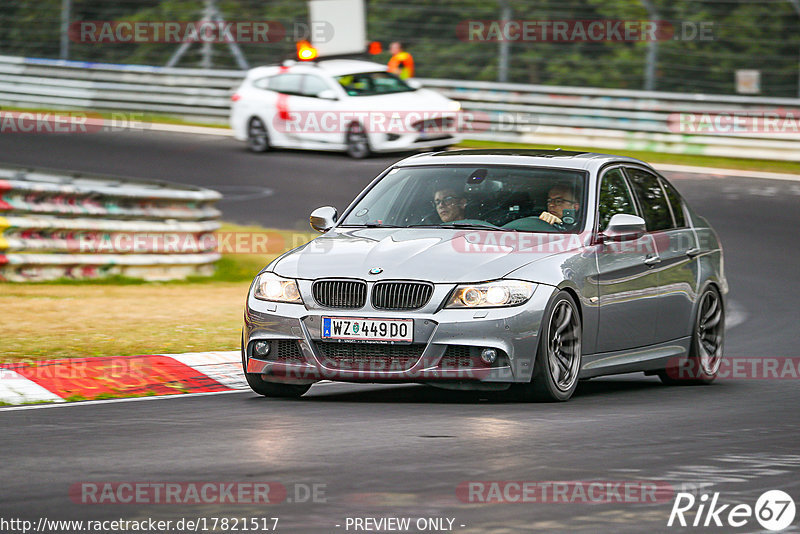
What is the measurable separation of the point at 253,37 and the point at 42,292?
21885 millimetres

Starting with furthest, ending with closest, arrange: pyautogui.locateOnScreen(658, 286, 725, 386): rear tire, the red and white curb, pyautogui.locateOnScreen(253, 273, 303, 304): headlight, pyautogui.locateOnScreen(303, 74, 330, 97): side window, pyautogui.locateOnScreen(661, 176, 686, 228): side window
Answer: pyautogui.locateOnScreen(303, 74, 330, 97): side window < pyautogui.locateOnScreen(661, 176, 686, 228): side window < pyautogui.locateOnScreen(658, 286, 725, 386): rear tire < the red and white curb < pyautogui.locateOnScreen(253, 273, 303, 304): headlight

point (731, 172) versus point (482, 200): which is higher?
point (482, 200)

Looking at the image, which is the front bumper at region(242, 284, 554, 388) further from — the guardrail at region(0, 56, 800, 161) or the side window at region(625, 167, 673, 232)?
the guardrail at region(0, 56, 800, 161)

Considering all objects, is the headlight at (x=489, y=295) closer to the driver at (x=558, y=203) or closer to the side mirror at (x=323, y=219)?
the driver at (x=558, y=203)

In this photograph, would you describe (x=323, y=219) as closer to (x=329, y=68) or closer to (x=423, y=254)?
(x=423, y=254)

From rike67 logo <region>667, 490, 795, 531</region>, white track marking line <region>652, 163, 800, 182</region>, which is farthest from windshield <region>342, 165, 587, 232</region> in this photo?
white track marking line <region>652, 163, 800, 182</region>

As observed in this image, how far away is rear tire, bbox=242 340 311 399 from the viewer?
9.41m

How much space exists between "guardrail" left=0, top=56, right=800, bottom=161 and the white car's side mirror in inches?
694

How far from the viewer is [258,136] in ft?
94.9

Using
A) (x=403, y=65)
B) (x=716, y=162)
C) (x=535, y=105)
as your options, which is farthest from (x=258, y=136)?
(x=716, y=162)

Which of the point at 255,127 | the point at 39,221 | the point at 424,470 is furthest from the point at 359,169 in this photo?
the point at 424,470

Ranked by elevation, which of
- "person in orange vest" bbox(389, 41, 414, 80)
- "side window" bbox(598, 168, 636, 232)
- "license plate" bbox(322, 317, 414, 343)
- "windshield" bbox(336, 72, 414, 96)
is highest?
"person in orange vest" bbox(389, 41, 414, 80)

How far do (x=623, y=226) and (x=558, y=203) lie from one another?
0.45 meters

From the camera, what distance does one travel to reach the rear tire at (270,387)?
9406 mm
